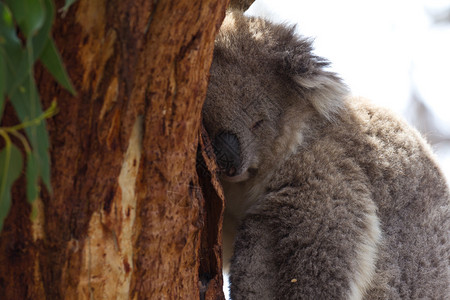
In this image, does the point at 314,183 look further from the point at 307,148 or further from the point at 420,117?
the point at 420,117

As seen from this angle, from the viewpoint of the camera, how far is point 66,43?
Result: 1.32 meters

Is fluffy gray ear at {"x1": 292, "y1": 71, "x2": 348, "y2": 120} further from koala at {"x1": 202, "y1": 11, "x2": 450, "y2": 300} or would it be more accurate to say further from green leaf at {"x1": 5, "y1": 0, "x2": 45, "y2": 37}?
green leaf at {"x1": 5, "y1": 0, "x2": 45, "y2": 37}

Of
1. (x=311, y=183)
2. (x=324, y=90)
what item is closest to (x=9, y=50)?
(x=311, y=183)

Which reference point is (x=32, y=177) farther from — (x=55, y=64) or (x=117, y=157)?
(x=117, y=157)

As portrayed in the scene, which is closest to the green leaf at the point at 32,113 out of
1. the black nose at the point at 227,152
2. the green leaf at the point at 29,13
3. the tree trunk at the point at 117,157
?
the green leaf at the point at 29,13

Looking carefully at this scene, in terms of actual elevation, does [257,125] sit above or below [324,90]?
below

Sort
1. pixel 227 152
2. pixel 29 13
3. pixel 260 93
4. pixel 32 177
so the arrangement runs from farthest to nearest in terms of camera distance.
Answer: pixel 260 93 → pixel 227 152 → pixel 32 177 → pixel 29 13

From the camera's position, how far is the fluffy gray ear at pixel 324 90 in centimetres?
259

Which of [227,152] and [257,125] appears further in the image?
[257,125]

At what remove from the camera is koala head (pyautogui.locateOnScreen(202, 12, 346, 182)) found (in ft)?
7.81

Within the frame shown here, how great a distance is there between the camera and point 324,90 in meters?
2.66

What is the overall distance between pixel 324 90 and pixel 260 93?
0.35 meters

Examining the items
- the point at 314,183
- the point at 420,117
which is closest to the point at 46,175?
the point at 314,183

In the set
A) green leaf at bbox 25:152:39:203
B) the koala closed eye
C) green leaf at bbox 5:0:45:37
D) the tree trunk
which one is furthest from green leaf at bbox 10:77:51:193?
the koala closed eye
